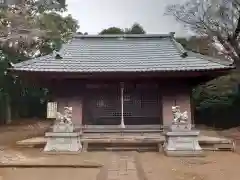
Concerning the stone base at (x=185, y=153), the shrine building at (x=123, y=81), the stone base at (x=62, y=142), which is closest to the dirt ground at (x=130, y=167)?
the stone base at (x=185, y=153)

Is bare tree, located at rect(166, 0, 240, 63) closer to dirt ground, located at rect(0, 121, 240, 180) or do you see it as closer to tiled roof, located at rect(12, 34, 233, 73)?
tiled roof, located at rect(12, 34, 233, 73)

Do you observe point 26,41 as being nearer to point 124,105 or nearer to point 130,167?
point 124,105

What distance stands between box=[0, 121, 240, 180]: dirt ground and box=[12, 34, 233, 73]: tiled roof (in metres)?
3.61

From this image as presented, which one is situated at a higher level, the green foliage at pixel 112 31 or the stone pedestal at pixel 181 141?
the green foliage at pixel 112 31

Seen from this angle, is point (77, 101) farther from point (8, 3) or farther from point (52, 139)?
point (8, 3)

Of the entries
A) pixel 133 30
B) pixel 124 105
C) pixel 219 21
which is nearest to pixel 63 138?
pixel 124 105

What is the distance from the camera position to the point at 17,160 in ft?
33.9

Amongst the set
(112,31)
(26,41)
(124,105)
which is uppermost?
(112,31)

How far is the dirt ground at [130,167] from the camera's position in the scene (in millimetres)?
8070

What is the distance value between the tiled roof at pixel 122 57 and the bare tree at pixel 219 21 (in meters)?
7.41

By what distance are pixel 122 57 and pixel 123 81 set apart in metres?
1.32

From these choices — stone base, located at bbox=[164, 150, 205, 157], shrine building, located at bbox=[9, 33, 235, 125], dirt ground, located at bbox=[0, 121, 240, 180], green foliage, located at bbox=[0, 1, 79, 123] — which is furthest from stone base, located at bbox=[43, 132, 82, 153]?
green foliage, located at bbox=[0, 1, 79, 123]

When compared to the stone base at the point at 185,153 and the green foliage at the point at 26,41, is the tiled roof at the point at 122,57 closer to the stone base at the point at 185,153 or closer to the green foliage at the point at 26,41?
the stone base at the point at 185,153

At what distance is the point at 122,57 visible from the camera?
15.2 metres
